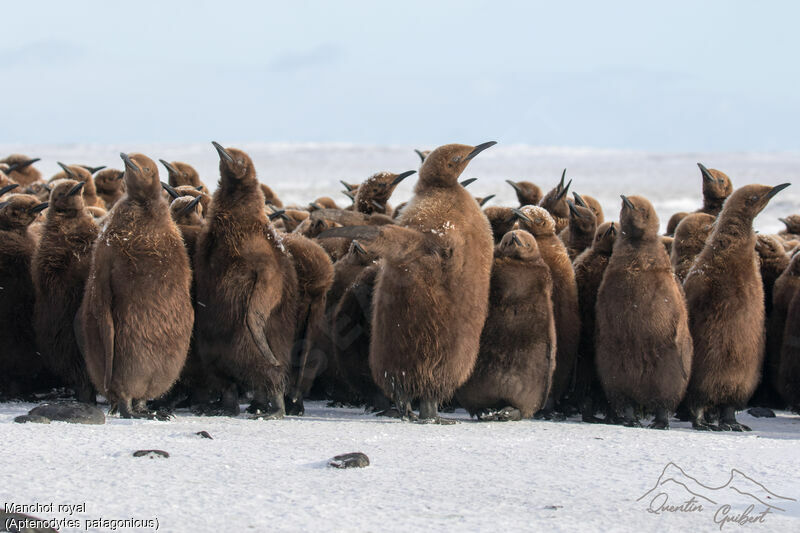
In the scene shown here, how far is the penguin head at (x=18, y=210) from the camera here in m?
5.75

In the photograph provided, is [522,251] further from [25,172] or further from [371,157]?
[371,157]

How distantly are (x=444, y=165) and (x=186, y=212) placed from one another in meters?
1.60

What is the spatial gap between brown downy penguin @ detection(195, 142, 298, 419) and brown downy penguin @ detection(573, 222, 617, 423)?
68.3 inches

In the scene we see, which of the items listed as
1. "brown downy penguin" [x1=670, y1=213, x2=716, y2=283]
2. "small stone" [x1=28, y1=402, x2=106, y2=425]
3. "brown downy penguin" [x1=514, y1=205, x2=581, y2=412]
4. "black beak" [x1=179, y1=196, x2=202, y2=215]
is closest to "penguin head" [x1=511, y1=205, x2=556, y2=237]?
"brown downy penguin" [x1=514, y1=205, x2=581, y2=412]

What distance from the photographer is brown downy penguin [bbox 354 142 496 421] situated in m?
5.16

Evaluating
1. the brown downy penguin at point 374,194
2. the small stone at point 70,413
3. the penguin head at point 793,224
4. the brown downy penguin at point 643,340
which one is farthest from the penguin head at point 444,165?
the penguin head at point 793,224

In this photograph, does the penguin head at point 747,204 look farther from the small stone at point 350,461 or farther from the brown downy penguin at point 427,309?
the small stone at point 350,461

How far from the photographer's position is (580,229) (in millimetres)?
6863

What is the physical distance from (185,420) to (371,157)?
126ft

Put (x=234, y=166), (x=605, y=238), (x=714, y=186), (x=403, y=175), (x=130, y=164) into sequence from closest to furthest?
(x=130, y=164) → (x=234, y=166) → (x=605, y=238) → (x=403, y=175) → (x=714, y=186)

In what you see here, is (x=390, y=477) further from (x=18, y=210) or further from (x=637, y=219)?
(x=18, y=210)

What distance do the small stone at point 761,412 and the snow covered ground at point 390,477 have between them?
4.93 ft

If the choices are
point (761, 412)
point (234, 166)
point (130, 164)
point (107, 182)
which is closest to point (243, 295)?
point (234, 166)

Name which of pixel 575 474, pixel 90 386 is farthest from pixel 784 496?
pixel 90 386
